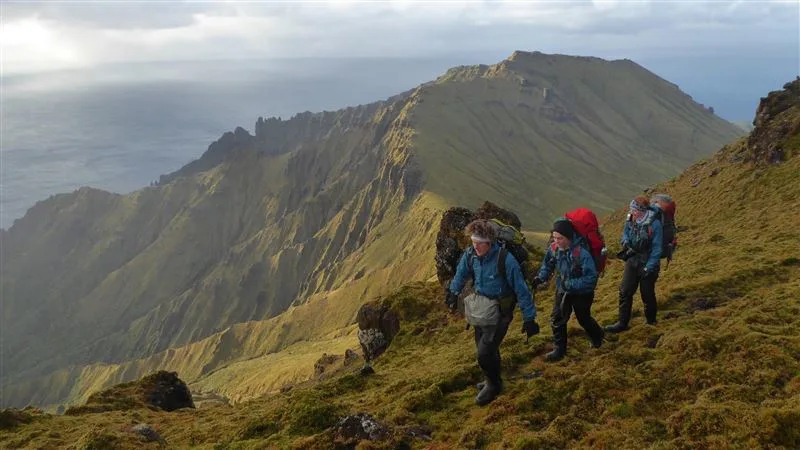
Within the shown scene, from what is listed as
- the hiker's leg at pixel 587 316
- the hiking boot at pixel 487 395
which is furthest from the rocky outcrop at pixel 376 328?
the hiking boot at pixel 487 395

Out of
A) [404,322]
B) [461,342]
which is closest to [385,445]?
[461,342]

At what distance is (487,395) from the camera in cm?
1392

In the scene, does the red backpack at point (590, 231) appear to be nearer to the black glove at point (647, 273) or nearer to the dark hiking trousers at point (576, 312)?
the dark hiking trousers at point (576, 312)

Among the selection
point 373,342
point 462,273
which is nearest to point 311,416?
point 462,273

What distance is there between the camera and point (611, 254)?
35312 millimetres

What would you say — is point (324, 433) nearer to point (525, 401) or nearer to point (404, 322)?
point (525, 401)

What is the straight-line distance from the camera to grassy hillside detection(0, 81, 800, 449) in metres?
10.7

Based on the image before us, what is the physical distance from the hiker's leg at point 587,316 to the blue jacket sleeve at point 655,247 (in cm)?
240

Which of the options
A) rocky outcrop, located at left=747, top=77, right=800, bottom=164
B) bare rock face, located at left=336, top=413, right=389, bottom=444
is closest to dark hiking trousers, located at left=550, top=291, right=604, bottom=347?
bare rock face, located at left=336, top=413, right=389, bottom=444

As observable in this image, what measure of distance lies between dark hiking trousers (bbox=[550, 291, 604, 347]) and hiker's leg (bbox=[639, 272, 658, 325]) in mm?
2199

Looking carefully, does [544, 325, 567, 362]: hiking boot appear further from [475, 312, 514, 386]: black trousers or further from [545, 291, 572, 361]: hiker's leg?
[475, 312, 514, 386]: black trousers

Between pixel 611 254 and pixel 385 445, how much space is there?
91.3 ft

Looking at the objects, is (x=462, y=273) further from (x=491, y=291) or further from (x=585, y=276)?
(x=585, y=276)

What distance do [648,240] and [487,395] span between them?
7150 mm
